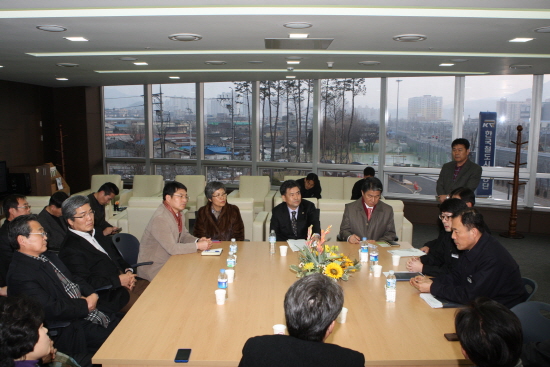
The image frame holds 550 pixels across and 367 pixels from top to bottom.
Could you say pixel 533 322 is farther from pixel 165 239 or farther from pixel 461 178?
pixel 461 178

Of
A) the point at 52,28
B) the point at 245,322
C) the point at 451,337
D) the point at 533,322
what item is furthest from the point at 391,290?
the point at 52,28

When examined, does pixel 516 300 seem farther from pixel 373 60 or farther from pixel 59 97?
pixel 59 97

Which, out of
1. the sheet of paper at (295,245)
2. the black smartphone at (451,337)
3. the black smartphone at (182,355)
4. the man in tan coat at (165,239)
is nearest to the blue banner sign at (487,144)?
the sheet of paper at (295,245)

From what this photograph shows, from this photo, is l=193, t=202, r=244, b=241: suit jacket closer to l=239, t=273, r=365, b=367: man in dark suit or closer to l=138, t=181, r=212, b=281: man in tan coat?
l=138, t=181, r=212, b=281: man in tan coat

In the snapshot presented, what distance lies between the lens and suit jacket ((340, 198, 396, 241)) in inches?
194

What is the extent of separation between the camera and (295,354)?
175 cm

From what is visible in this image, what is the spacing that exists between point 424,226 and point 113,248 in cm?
646

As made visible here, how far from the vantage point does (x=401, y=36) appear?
15.1 ft

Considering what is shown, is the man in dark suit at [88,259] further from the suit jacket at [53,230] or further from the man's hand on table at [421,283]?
the man's hand on table at [421,283]

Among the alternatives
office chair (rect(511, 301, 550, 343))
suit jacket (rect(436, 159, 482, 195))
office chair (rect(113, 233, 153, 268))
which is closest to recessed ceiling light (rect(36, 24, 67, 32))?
office chair (rect(113, 233, 153, 268))

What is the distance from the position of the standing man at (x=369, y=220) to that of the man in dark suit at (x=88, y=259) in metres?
2.37

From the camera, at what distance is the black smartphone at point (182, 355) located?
233 cm

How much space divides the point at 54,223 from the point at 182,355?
315cm

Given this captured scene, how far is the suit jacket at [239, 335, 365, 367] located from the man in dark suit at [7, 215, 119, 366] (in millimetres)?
1624
